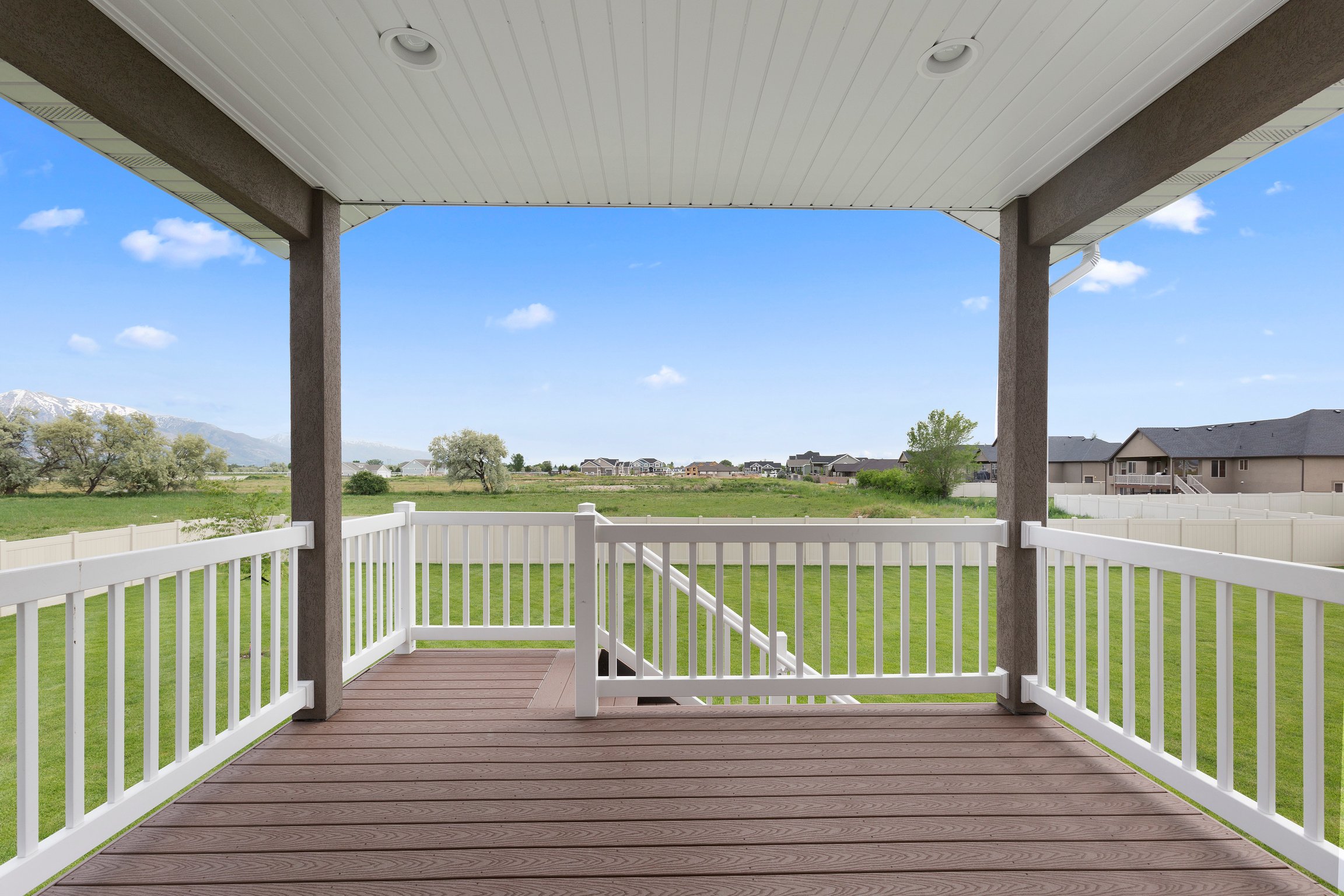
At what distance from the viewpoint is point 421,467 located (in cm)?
775

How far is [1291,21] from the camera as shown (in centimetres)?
157

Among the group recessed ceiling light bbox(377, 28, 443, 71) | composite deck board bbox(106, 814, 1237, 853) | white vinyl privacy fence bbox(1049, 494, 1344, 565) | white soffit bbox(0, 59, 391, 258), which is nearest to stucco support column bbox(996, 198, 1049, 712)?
composite deck board bbox(106, 814, 1237, 853)

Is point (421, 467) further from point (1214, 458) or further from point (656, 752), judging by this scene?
point (1214, 458)

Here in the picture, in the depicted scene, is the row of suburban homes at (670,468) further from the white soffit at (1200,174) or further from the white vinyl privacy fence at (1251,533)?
the white soffit at (1200,174)

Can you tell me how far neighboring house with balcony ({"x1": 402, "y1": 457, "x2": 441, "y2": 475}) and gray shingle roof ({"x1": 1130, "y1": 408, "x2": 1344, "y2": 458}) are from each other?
1089 centimetres

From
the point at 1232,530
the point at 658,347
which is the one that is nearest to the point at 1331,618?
the point at 1232,530

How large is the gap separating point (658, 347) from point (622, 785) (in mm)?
11503

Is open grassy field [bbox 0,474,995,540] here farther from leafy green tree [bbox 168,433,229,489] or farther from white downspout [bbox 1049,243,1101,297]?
white downspout [bbox 1049,243,1101,297]

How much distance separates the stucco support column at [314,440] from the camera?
2.68m

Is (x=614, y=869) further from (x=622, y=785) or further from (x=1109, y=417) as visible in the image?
(x=1109, y=417)

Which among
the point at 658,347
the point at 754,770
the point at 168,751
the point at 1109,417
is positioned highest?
the point at 658,347

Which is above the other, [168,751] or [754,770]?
[754,770]

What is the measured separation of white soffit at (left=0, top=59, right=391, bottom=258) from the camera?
179 centimetres

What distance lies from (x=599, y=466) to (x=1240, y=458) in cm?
892
